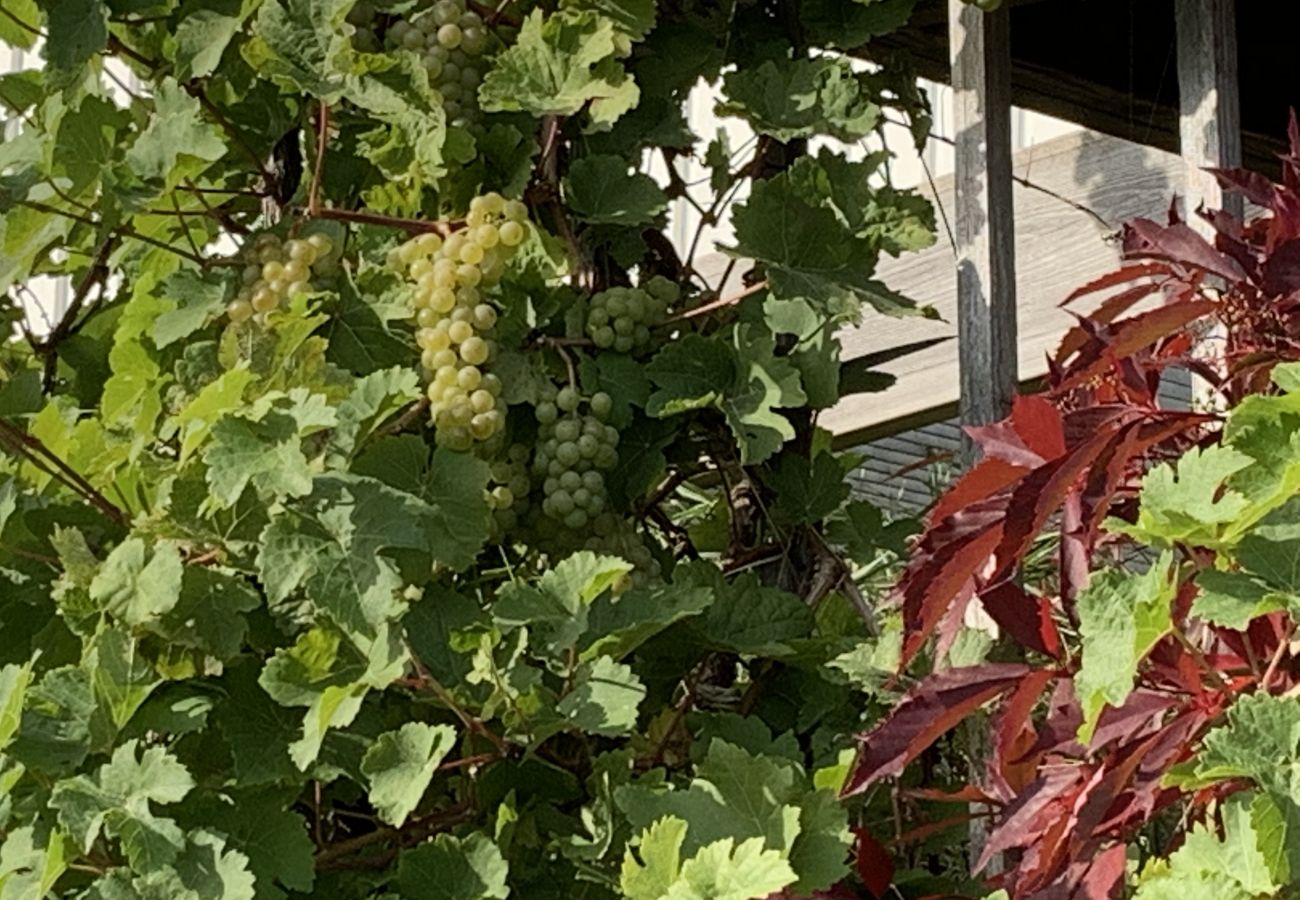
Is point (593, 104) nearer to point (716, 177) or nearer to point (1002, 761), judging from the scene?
point (716, 177)

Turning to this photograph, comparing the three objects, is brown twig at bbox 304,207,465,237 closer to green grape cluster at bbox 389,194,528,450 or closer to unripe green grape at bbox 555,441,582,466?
green grape cluster at bbox 389,194,528,450

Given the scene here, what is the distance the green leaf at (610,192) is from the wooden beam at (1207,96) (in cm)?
45

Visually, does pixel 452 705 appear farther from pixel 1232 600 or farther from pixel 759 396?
pixel 1232 600

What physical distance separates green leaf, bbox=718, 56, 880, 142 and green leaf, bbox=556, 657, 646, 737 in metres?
0.47

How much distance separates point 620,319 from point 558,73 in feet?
0.64

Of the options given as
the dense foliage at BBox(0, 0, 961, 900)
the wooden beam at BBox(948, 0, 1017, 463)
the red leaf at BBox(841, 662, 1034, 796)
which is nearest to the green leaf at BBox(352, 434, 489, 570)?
the dense foliage at BBox(0, 0, 961, 900)

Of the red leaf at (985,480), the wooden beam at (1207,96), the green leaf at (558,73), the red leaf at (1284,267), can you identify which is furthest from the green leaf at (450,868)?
the wooden beam at (1207,96)

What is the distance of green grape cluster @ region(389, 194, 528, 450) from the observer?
5.30 ft

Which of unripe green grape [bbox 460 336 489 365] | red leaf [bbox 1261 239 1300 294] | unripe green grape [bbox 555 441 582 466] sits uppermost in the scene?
red leaf [bbox 1261 239 1300 294]

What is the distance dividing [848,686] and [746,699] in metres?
0.09

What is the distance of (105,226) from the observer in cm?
172

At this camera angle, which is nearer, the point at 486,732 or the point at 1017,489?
the point at 1017,489

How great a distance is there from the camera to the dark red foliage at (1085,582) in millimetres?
1301

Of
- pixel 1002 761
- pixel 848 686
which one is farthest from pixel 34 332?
pixel 1002 761
